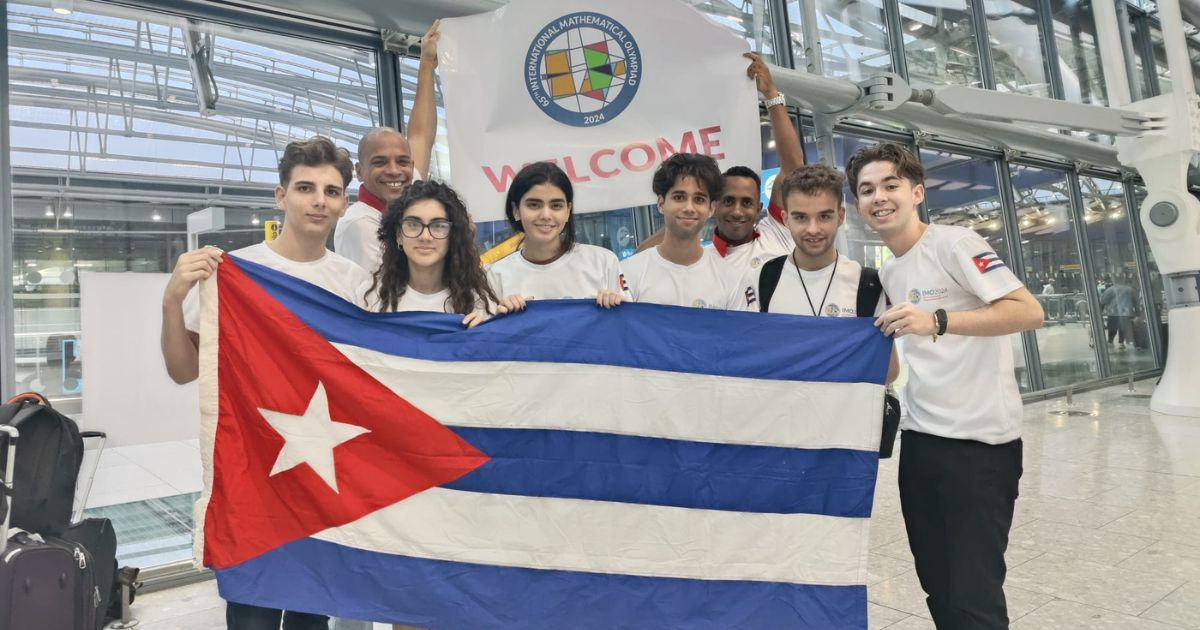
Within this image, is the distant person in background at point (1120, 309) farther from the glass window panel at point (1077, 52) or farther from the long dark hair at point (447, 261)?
the long dark hair at point (447, 261)

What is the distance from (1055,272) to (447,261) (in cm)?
990

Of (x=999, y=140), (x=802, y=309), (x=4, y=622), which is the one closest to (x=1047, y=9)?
(x=999, y=140)

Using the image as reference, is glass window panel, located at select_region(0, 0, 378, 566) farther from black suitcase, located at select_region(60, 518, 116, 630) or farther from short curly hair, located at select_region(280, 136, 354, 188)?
short curly hair, located at select_region(280, 136, 354, 188)

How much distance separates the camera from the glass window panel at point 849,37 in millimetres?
6613

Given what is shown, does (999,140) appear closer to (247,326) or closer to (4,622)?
(247,326)

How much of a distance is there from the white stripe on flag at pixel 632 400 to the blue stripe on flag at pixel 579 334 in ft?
0.10

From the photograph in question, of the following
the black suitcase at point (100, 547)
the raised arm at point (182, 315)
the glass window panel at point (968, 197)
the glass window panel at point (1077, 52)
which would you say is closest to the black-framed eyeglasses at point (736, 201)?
the raised arm at point (182, 315)

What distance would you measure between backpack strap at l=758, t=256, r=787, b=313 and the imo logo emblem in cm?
102

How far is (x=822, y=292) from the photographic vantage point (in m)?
1.96

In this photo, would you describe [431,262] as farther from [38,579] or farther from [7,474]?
[38,579]

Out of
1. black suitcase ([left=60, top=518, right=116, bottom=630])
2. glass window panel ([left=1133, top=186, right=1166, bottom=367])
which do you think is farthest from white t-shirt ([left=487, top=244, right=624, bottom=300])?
glass window panel ([left=1133, top=186, right=1166, bottom=367])

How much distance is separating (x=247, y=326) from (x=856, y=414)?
1.66 metres

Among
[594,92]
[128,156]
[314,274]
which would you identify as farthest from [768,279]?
[128,156]

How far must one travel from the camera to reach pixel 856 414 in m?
1.80
